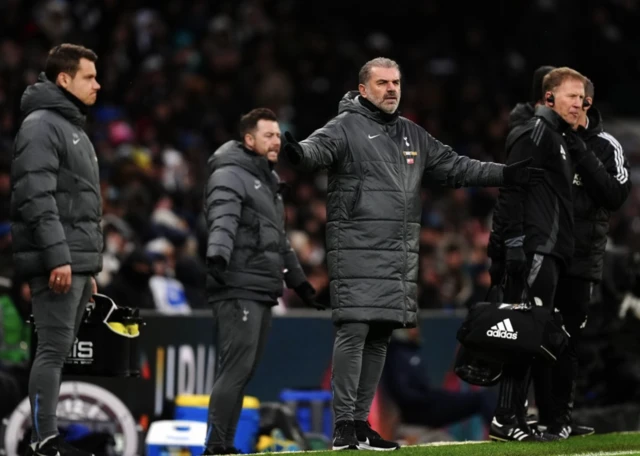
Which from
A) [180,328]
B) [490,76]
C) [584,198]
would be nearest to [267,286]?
[584,198]

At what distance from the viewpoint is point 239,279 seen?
9.13 metres

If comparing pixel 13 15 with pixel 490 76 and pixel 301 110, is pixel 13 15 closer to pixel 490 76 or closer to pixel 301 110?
pixel 301 110

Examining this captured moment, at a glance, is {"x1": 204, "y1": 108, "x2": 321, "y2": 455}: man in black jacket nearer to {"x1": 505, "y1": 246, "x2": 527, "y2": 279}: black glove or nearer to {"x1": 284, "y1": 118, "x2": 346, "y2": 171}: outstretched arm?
{"x1": 284, "y1": 118, "x2": 346, "y2": 171}: outstretched arm

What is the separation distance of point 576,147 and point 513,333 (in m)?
1.23

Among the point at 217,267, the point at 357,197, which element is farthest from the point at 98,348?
the point at 357,197

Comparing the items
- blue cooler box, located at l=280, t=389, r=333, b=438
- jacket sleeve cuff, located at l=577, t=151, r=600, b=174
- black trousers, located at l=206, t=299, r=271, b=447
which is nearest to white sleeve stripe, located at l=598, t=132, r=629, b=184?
jacket sleeve cuff, located at l=577, t=151, r=600, b=174

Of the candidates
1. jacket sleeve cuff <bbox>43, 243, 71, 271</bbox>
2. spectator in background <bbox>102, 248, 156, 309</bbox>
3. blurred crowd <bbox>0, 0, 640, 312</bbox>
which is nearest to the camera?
jacket sleeve cuff <bbox>43, 243, 71, 271</bbox>

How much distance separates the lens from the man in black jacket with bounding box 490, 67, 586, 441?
28.9 feet

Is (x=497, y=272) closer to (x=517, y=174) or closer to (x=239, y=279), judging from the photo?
(x=517, y=174)

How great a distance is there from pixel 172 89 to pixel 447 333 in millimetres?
5581

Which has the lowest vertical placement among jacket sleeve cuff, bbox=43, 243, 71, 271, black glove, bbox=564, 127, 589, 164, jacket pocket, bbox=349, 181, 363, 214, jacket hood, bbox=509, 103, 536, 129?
jacket sleeve cuff, bbox=43, 243, 71, 271

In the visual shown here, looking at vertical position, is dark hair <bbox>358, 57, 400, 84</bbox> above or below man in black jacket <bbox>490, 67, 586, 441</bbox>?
above

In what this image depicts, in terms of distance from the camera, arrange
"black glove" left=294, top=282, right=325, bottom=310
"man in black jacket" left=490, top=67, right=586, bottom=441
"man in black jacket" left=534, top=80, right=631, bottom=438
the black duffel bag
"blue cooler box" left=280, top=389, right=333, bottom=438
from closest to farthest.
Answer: the black duffel bag < "man in black jacket" left=490, top=67, right=586, bottom=441 < "man in black jacket" left=534, top=80, right=631, bottom=438 < "black glove" left=294, top=282, right=325, bottom=310 < "blue cooler box" left=280, top=389, right=333, bottom=438

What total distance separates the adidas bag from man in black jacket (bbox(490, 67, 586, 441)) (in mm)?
164
